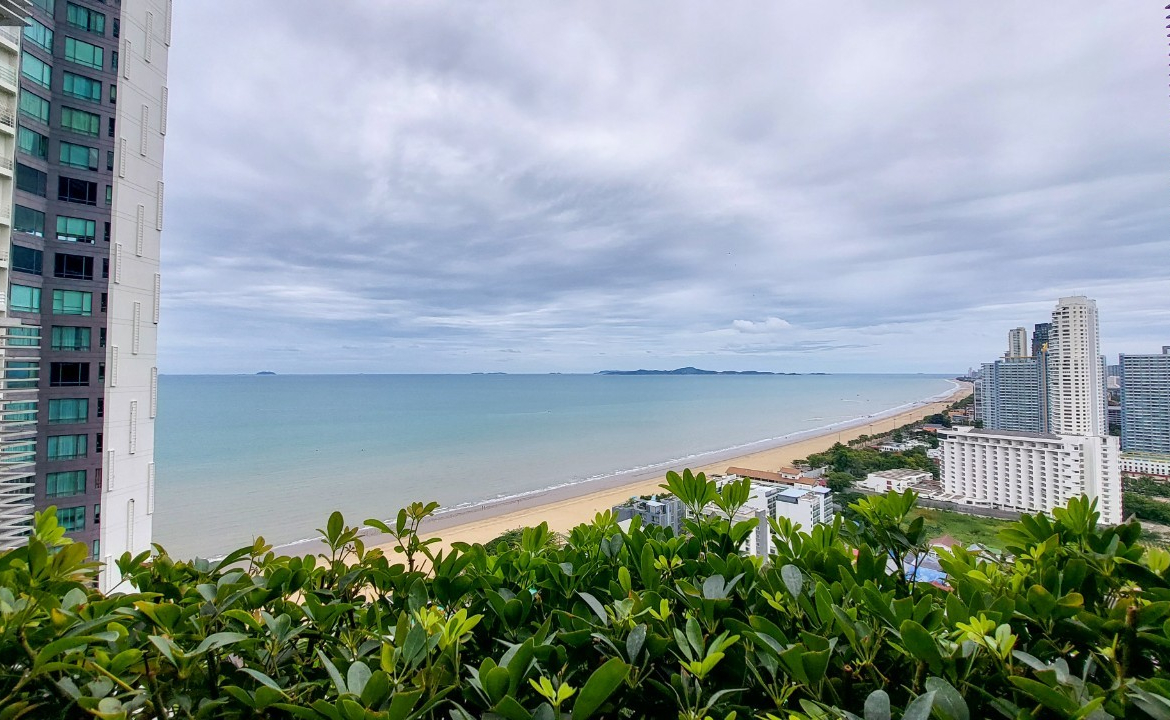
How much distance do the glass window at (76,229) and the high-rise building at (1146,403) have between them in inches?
796

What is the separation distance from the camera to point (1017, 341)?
2370 cm

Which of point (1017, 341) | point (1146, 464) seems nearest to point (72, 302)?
point (1146, 464)

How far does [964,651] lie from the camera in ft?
1.65

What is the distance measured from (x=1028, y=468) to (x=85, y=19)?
22.1m

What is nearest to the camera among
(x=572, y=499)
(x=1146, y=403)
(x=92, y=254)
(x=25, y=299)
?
(x=25, y=299)

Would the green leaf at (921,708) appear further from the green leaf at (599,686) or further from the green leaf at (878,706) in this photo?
the green leaf at (599,686)

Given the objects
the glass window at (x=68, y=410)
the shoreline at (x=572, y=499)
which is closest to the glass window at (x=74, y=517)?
the glass window at (x=68, y=410)

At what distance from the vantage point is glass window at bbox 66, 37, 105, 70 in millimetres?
8430

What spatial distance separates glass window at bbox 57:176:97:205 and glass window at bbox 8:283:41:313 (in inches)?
62.3

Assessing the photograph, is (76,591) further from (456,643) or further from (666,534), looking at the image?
(666,534)

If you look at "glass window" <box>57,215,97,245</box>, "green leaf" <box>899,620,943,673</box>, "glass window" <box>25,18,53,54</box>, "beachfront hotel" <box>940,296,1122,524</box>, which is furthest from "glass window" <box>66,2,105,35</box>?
"beachfront hotel" <box>940,296,1122,524</box>

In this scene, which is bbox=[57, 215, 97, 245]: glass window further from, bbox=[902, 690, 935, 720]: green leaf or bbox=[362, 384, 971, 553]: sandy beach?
bbox=[902, 690, 935, 720]: green leaf

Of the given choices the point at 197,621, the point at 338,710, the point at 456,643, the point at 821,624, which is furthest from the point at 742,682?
the point at 197,621

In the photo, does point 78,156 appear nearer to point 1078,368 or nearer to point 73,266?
point 73,266
